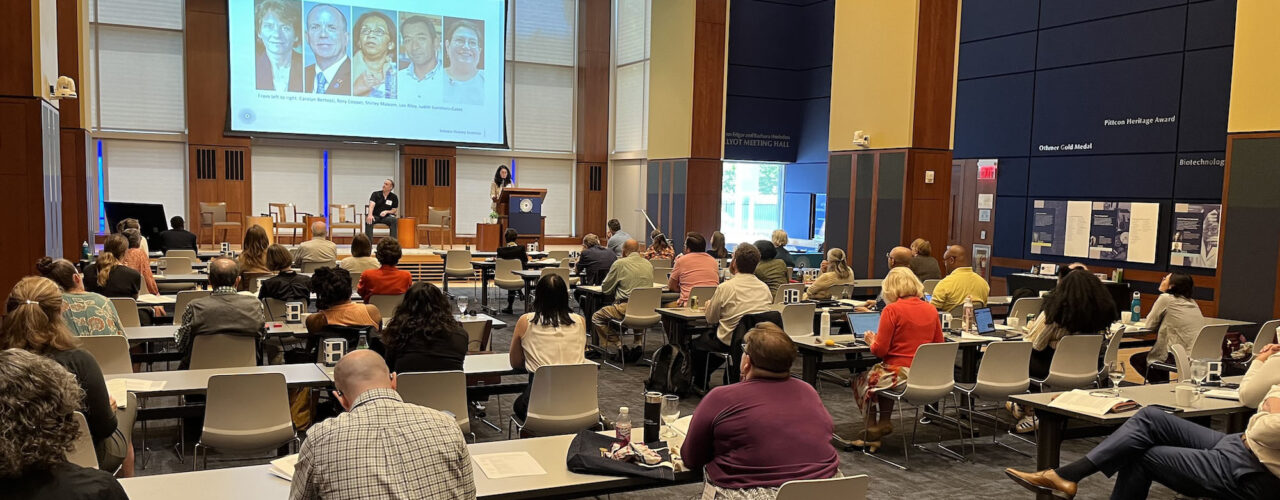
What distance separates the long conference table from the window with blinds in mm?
15998

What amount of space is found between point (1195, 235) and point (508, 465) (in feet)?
36.8

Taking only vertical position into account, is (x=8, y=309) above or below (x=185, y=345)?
above

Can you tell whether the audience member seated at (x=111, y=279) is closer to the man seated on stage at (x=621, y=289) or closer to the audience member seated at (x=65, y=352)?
the audience member seated at (x=65, y=352)

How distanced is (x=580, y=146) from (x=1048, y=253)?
36.4 ft

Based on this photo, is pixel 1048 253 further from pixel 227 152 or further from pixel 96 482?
pixel 227 152

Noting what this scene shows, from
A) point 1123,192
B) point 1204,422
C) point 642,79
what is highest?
point 642,79

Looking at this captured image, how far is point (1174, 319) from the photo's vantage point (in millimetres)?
6738

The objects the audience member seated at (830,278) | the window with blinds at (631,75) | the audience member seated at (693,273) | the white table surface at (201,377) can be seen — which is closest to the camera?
the white table surface at (201,377)

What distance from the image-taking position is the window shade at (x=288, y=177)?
58.8 feet

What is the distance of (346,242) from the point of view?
18000 millimetres

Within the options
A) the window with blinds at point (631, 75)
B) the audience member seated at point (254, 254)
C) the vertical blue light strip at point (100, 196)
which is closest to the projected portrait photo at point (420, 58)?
the window with blinds at point (631, 75)

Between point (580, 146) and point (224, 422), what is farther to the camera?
point (580, 146)

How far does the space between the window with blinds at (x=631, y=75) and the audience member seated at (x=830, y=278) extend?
10.2m

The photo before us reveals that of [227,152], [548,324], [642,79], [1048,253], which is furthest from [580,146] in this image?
[548,324]
